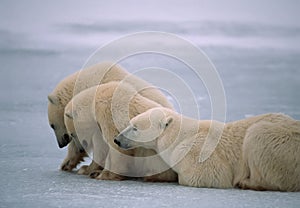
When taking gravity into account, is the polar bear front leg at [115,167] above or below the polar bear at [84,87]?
below

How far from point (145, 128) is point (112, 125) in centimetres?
31

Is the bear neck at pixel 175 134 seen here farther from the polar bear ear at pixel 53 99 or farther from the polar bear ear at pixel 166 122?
the polar bear ear at pixel 53 99

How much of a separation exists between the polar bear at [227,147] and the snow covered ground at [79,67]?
0.15 metres

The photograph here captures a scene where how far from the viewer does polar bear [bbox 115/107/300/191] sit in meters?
4.63


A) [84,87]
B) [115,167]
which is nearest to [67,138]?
[84,87]

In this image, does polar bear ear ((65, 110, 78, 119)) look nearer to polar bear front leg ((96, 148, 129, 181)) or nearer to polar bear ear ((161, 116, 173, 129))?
polar bear front leg ((96, 148, 129, 181))

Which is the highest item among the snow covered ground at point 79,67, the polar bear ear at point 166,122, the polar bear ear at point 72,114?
the polar bear ear at point 166,122

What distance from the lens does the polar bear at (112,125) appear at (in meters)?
5.14

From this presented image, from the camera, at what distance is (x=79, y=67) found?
10.7 metres

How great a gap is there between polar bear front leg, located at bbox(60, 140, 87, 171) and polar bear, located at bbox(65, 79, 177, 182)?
49cm

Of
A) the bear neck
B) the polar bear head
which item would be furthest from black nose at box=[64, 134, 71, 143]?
the bear neck

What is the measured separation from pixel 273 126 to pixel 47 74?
689cm

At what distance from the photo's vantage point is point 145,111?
205 inches

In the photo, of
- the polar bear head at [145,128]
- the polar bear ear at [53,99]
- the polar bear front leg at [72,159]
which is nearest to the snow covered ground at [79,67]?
the polar bear front leg at [72,159]
